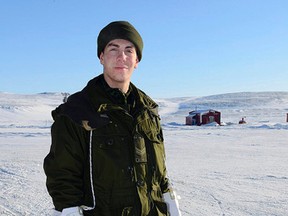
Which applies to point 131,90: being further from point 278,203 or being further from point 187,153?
point 187,153

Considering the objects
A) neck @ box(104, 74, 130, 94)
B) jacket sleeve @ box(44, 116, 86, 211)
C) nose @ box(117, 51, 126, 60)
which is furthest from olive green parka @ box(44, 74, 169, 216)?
nose @ box(117, 51, 126, 60)

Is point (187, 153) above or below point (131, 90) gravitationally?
below

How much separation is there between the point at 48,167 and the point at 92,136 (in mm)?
287

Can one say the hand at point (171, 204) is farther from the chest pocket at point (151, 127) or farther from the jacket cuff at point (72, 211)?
the jacket cuff at point (72, 211)

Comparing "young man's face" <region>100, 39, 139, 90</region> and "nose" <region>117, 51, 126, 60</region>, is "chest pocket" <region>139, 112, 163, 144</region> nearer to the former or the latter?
"young man's face" <region>100, 39, 139, 90</region>

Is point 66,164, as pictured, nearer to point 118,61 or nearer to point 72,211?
point 72,211

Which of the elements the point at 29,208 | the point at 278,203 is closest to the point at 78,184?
the point at 29,208

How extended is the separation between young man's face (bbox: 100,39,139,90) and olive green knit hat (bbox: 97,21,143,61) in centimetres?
3

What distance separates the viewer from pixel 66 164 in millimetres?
1919

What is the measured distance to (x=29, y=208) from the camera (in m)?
4.99

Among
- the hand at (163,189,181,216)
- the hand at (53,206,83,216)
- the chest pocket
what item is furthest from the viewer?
the hand at (163,189,181,216)

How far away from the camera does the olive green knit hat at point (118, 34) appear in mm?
Answer: 2174

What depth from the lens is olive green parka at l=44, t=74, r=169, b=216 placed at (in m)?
1.93

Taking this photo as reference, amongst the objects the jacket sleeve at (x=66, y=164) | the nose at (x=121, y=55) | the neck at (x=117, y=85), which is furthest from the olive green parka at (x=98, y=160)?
the nose at (x=121, y=55)
